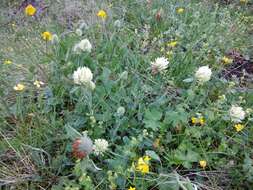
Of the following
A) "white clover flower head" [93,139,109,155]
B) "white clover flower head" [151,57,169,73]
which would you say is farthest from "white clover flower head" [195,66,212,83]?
"white clover flower head" [93,139,109,155]

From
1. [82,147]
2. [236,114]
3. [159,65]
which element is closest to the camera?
[82,147]

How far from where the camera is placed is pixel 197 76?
1.64 metres

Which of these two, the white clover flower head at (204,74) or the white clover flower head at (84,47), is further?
the white clover flower head at (84,47)

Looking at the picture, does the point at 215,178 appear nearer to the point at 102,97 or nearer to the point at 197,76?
the point at 197,76

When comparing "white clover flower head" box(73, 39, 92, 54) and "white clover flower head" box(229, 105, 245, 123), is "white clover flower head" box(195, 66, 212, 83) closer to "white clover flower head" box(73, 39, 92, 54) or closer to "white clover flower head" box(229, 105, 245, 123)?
"white clover flower head" box(229, 105, 245, 123)

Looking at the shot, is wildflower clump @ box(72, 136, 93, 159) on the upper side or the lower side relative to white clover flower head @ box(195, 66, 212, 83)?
lower

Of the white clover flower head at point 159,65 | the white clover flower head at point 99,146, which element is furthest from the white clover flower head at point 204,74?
the white clover flower head at point 99,146

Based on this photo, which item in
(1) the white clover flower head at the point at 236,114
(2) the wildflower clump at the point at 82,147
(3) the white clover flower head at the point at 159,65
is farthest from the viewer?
(3) the white clover flower head at the point at 159,65

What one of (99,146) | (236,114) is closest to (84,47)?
(99,146)

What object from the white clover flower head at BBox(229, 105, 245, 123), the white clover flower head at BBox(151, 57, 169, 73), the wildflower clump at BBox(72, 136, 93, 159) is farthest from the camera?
the white clover flower head at BBox(151, 57, 169, 73)

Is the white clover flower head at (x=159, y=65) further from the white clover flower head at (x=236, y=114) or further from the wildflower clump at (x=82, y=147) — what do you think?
the wildflower clump at (x=82, y=147)

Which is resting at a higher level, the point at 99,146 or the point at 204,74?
the point at 204,74

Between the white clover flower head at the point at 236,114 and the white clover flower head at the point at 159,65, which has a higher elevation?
the white clover flower head at the point at 159,65

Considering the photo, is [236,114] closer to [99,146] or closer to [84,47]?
[99,146]
